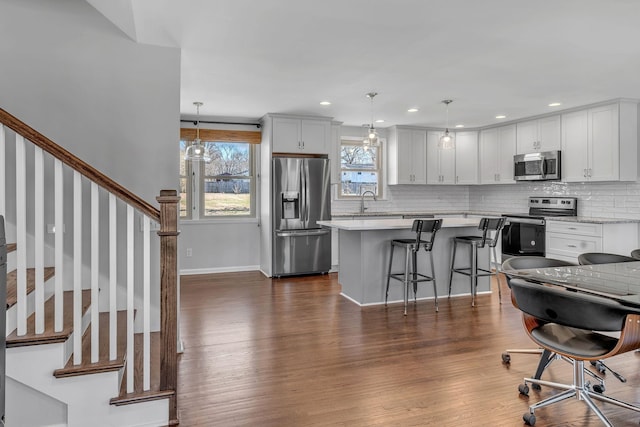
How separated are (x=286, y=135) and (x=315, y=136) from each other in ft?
1.52

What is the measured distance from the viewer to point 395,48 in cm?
343

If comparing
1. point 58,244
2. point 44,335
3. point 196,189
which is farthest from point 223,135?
point 44,335

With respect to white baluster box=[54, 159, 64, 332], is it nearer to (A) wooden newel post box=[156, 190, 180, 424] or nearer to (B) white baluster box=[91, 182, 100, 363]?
(B) white baluster box=[91, 182, 100, 363]

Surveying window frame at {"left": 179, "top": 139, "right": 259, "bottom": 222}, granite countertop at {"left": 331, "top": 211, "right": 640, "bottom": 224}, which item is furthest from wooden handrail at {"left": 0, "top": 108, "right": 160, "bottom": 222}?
granite countertop at {"left": 331, "top": 211, "right": 640, "bottom": 224}

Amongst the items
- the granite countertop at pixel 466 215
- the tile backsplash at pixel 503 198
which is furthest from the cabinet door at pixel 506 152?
the granite countertop at pixel 466 215

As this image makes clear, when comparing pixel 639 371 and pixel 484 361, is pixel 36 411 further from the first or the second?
pixel 639 371

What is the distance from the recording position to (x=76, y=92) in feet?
10.2

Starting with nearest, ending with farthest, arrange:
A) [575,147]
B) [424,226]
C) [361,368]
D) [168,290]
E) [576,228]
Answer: [168,290], [361,368], [424,226], [576,228], [575,147]

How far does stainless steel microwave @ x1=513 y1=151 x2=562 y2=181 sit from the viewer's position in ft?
19.8

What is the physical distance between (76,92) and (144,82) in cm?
47

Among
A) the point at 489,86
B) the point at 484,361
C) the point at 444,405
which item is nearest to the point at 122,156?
the point at 444,405

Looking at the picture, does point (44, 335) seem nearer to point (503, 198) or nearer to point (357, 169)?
point (357, 169)

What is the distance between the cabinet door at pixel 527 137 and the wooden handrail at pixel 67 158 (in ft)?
A: 19.5

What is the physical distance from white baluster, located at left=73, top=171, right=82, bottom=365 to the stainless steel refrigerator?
13.4 ft
